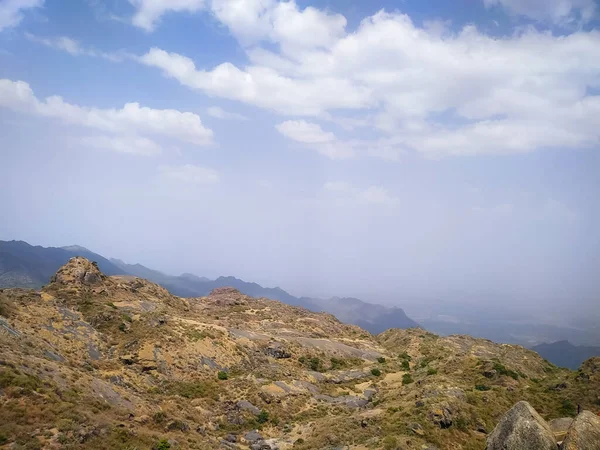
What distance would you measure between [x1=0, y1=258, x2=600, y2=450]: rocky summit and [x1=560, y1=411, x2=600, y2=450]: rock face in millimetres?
66

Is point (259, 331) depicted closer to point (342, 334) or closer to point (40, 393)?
point (342, 334)

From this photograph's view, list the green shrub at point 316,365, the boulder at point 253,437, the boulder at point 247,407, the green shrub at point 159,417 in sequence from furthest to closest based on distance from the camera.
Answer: the green shrub at point 316,365
the boulder at point 247,407
the boulder at point 253,437
the green shrub at point 159,417

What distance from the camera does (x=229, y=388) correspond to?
46.5m

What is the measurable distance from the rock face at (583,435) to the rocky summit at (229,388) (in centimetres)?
7

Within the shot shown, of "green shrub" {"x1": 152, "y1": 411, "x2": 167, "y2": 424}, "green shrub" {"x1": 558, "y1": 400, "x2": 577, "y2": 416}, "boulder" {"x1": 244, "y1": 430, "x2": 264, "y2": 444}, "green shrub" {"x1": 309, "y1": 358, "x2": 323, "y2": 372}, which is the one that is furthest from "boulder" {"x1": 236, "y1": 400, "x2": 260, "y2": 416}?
"green shrub" {"x1": 558, "y1": 400, "x2": 577, "y2": 416}

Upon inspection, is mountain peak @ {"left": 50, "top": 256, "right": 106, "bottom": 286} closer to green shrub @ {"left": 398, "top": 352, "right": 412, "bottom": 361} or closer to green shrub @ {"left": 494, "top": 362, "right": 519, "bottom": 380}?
green shrub @ {"left": 398, "top": 352, "right": 412, "bottom": 361}

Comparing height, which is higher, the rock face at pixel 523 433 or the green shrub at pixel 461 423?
the rock face at pixel 523 433

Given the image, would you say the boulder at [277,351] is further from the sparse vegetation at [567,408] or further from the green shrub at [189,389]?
the sparse vegetation at [567,408]

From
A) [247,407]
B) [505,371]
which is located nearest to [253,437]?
[247,407]

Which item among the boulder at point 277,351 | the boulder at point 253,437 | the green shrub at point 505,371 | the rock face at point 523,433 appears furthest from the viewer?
the boulder at point 277,351

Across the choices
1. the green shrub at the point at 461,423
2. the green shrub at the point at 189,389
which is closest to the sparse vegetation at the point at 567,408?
the green shrub at the point at 461,423

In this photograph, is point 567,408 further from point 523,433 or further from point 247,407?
point 247,407

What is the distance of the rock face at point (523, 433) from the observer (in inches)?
854

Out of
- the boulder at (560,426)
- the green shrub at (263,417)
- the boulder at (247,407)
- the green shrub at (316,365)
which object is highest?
the boulder at (560,426)
